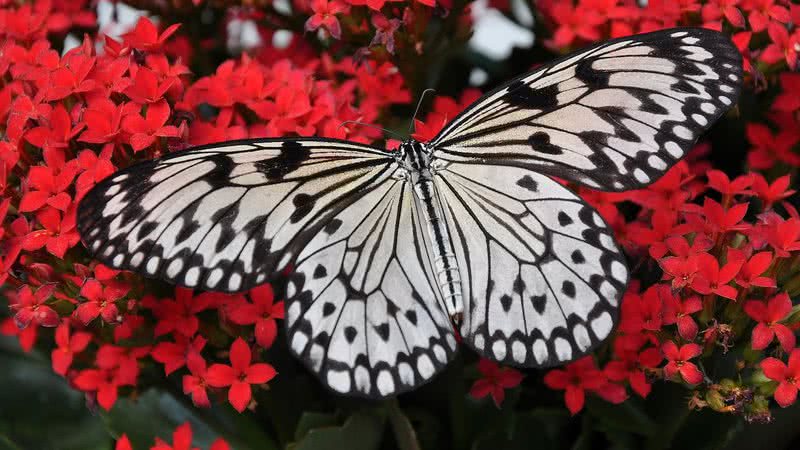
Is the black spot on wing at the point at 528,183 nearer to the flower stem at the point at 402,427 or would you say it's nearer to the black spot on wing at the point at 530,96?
the black spot on wing at the point at 530,96

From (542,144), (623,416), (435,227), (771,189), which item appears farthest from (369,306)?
(771,189)

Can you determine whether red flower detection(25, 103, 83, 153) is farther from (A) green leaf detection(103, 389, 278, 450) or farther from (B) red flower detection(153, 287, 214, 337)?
(A) green leaf detection(103, 389, 278, 450)

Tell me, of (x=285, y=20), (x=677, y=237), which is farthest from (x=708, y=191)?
(x=285, y=20)

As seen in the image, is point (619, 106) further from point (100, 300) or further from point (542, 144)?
point (100, 300)

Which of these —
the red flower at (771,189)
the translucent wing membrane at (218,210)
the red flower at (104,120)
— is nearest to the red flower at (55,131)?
the red flower at (104,120)

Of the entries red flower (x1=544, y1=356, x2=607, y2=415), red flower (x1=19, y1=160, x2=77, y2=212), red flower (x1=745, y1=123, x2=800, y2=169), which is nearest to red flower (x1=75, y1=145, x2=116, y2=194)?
red flower (x1=19, y1=160, x2=77, y2=212)

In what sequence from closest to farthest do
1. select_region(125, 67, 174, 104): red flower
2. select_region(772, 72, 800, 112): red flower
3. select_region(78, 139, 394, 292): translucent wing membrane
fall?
select_region(78, 139, 394, 292): translucent wing membrane, select_region(125, 67, 174, 104): red flower, select_region(772, 72, 800, 112): red flower
